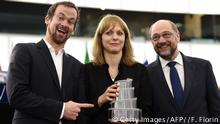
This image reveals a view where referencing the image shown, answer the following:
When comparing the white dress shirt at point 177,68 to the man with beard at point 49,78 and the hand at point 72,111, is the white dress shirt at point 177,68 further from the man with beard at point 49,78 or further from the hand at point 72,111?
the hand at point 72,111

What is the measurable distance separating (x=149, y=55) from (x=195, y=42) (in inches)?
82.1

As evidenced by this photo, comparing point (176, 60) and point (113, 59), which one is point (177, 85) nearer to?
point (176, 60)

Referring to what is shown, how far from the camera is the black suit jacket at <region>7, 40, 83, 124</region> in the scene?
2484 millimetres

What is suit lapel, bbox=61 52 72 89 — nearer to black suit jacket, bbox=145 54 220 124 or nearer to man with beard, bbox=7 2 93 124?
man with beard, bbox=7 2 93 124

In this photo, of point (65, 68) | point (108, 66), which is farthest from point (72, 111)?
point (108, 66)

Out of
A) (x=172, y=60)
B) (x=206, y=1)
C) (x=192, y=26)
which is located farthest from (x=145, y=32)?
(x=172, y=60)

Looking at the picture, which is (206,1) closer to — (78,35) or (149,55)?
(149,55)

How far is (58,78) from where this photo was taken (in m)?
2.69

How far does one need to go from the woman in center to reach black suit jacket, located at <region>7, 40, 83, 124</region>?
14cm

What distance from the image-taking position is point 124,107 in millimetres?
2432

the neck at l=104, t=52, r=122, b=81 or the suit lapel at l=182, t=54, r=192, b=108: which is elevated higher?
the neck at l=104, t=52, r=122, b=81

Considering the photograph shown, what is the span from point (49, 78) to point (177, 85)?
3.88 feet

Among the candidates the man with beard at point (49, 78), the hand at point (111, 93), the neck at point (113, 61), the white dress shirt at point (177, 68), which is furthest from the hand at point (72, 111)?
the white dress shirt at point (177, 68)

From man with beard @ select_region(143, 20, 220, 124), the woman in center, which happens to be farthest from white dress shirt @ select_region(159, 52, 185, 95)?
the woman in center
